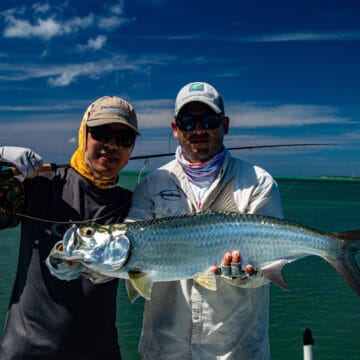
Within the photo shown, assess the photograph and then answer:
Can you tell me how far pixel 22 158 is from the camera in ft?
12.6

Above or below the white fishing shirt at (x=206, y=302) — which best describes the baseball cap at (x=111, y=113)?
above

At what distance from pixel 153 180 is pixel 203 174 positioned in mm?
457

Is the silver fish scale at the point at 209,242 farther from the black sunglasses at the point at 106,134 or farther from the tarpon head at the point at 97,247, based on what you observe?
the black sunglasses at the point at 106,134

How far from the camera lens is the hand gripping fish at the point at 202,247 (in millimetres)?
3740

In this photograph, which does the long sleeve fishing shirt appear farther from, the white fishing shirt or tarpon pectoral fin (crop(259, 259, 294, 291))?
tarpon pectoral fin (crop(259, 259, 294, 291))

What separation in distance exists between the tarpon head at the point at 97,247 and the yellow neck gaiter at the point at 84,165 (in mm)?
539

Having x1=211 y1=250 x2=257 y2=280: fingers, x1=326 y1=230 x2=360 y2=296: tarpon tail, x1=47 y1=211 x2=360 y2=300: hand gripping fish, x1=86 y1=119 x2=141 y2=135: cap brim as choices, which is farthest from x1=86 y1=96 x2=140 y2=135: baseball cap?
x1=326 y1=230 x2=360 y2=296: tarpon tail

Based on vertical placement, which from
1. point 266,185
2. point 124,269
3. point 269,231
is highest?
point 266,185

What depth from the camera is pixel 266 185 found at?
411cm

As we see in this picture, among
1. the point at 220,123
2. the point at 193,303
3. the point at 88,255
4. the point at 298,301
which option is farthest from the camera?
the point at 298,301

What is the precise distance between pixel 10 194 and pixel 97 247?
876 millimetres

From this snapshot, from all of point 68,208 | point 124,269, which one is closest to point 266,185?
point 124,269

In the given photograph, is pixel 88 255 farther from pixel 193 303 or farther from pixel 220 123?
pixel 220 123

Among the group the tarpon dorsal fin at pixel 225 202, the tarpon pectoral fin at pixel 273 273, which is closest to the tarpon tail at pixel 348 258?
the tarpon pectoral fin at pixel 273 273
